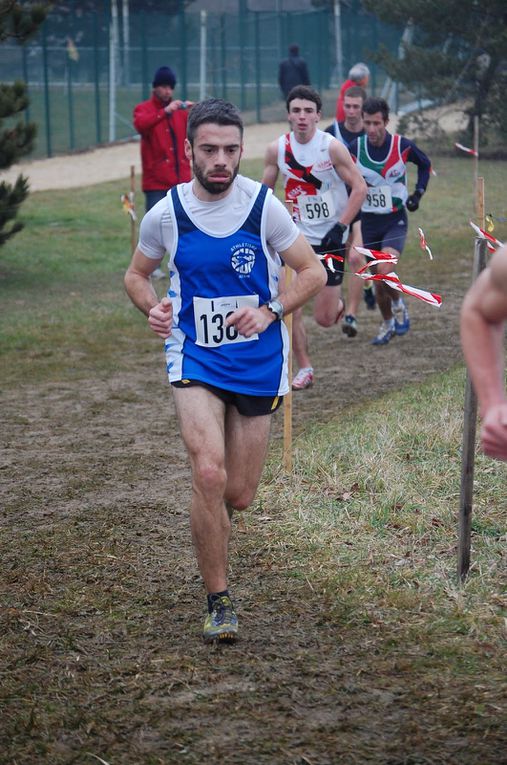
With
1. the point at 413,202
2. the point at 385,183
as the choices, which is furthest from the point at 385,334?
the point at 385,183

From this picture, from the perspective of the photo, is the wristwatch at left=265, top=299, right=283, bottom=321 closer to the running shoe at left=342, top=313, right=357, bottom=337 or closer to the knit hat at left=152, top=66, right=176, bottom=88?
the running shoe at left=342, top=313, right=357, bottom=337

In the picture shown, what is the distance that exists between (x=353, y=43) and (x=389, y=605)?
3402 centimetres

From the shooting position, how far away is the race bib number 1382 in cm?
491

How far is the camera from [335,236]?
30.6 ft

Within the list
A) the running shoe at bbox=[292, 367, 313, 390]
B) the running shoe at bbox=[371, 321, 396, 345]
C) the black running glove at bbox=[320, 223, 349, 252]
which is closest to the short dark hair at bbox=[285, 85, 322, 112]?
the black running glove at bbox=[320, 223, 349, 252]

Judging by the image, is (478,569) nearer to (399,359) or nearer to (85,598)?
(85,598)

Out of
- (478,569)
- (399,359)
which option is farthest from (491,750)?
(399,359)

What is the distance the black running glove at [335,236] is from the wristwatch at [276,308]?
4.39m

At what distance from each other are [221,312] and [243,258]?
239mm

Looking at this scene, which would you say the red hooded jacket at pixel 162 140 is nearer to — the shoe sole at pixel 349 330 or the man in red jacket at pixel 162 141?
the man in red jacket at pixel 162 141

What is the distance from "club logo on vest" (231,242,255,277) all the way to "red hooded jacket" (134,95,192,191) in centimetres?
975

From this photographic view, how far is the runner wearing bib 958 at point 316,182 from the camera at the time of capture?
921 centimetres

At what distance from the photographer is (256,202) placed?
4.95 m

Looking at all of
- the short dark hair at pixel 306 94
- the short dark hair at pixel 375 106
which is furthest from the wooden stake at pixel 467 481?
the short dark hair at pixel 375 106
